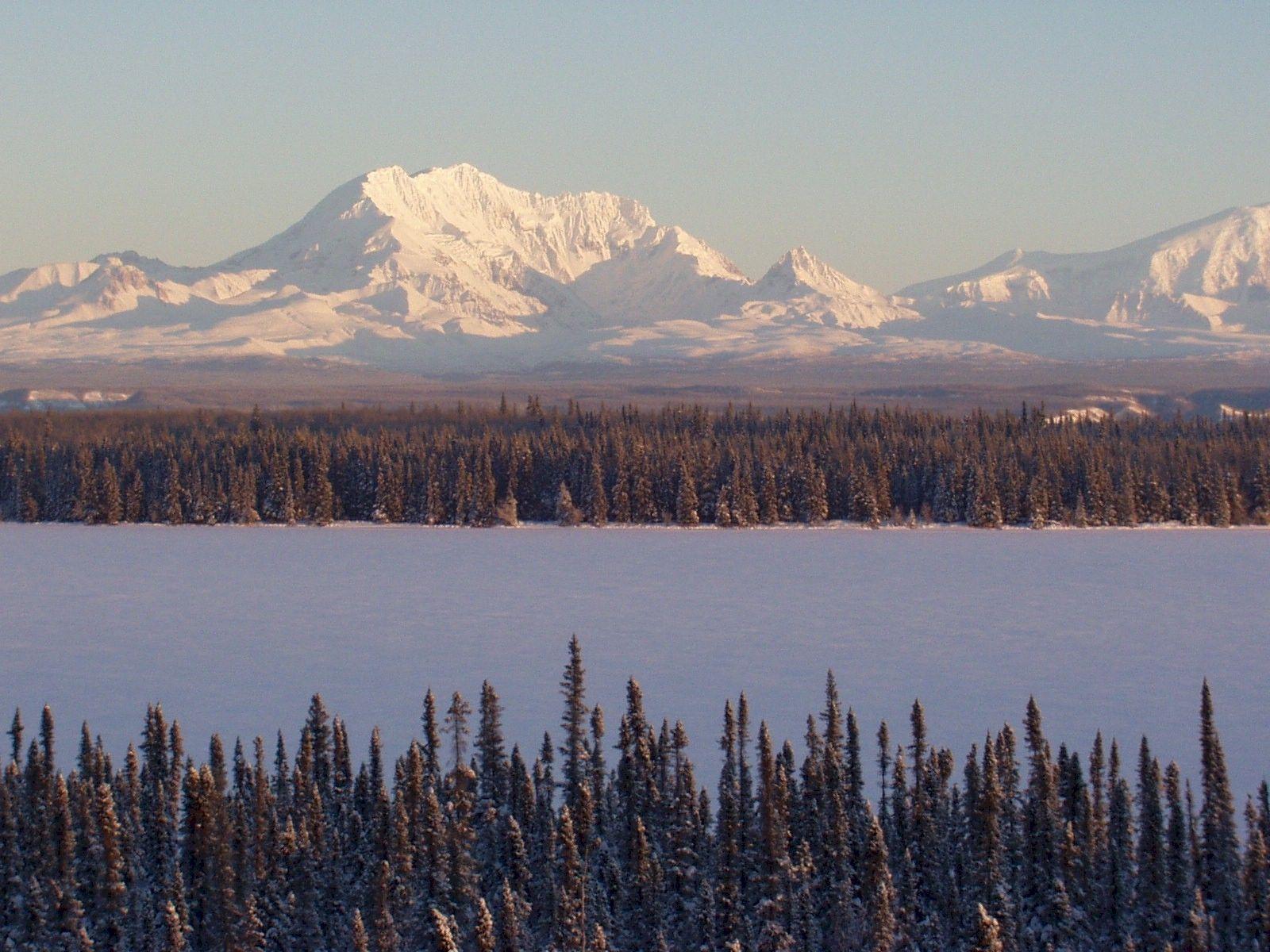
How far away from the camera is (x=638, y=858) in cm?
3303

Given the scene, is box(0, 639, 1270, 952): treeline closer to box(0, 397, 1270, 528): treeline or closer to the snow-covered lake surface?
the snow-covered lake surface

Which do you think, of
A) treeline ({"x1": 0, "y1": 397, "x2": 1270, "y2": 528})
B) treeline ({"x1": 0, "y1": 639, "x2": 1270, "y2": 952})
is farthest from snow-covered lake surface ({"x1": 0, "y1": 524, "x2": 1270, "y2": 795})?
treeline ({"x1": 0, "y1": 397, "x2": 1270, "y2": 528})

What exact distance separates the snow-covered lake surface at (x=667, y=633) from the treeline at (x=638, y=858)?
4.81 meters

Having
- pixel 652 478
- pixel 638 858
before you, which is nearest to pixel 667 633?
pixel 638 858

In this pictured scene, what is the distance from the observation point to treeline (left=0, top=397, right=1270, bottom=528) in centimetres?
11544

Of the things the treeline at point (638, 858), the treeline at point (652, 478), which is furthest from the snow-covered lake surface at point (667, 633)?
Result: the treeline at point (652, 478)

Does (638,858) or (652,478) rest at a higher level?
(652,478)

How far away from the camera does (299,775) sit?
1425 inches

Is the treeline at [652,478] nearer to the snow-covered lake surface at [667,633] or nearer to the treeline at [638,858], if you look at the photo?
the snow-covered lake surface at [667,633]

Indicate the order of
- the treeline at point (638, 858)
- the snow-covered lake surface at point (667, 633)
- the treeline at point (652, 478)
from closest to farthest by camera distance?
the treeline at point (638, 858) → the snow-covered lake surface at point (667, 633) → the treeline at point (652, 478)

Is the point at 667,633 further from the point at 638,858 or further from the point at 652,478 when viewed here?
the point at 652,478

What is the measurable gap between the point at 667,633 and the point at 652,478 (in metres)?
59.3

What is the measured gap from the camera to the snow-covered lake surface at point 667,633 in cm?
4647

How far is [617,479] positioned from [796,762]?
263 feet
